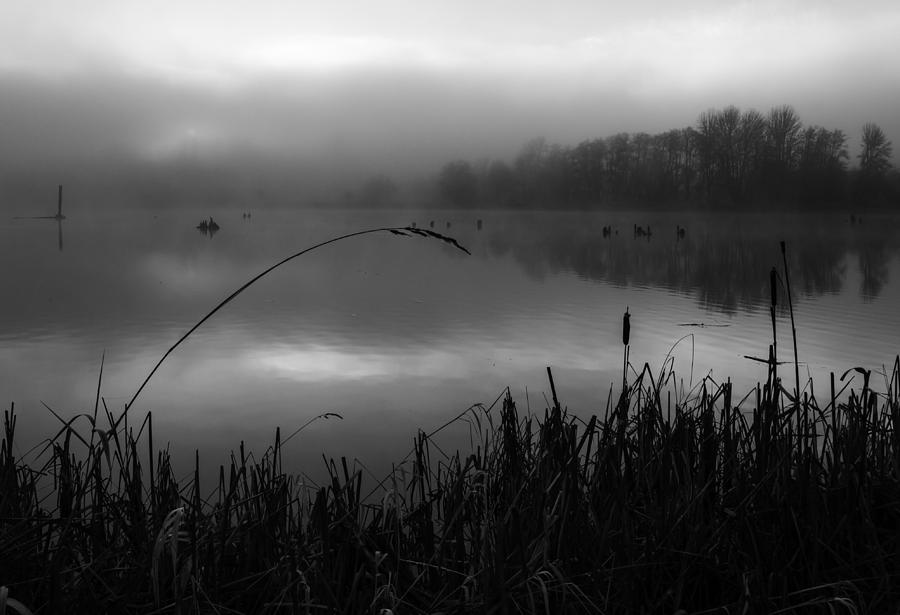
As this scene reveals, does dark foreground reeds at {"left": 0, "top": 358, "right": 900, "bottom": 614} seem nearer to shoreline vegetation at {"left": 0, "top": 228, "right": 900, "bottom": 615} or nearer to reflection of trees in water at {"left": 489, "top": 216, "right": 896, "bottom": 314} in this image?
shoreline vegetation at {"left": 0, "top": 228, "right": 900, "bottom": 615}

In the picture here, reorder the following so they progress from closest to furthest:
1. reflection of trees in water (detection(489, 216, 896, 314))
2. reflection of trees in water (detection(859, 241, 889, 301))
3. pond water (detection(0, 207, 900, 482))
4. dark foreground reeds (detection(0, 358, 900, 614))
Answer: dark foreground reeds (detection(0, 358, 900, 614)) < pond water (detection(0, 207, 900, 482)) < reflection of trees in water (detection(859, 241, 889, 301)) < reflection of trees in water (detection(489, 216, 896, 314))

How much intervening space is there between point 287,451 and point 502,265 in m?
20.7

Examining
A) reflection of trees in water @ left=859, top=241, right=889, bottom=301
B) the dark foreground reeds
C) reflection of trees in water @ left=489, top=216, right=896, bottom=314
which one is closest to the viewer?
the dark foreground reeds

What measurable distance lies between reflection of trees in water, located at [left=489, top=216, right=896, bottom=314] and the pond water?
8.1 inches

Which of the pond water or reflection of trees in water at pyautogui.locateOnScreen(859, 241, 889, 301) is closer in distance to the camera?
the pond water

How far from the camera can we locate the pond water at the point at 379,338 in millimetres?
6980

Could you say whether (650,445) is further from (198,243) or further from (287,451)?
(198,243)

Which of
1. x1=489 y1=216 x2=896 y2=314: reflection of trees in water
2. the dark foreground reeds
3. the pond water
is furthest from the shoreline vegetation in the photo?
x1=489 y1=216 x2=896 y2=314: reflection of trees in water

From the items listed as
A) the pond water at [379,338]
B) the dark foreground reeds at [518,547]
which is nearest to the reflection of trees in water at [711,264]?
the pond water at [379,338]

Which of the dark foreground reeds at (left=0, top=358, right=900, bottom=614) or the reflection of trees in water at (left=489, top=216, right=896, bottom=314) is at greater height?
the reflection of trees in water at (left=489, top=216, right=896, bottom=314)

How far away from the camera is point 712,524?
2.72m

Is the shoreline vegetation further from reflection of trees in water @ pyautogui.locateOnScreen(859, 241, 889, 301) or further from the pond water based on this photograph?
reflection of trees in water @ pyautogui.locateOnScreen(859, 241, 889, 301)

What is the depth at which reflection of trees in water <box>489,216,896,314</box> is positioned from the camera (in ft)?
59.4

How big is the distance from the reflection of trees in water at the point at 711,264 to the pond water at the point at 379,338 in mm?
207
